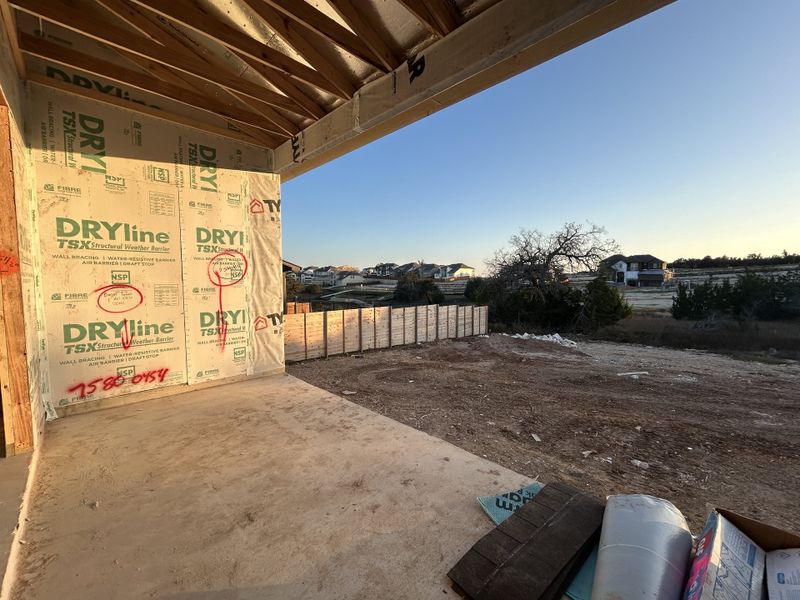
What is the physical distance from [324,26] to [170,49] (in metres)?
1.29

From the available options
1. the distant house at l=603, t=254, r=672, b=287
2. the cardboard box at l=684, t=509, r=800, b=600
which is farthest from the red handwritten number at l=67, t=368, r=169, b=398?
the distant house at l=603, t=254, r=672, b=287

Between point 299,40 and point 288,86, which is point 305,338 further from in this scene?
point 299,40

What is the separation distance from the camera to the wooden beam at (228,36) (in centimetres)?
218

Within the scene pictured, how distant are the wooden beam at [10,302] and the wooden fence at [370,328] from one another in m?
5.75

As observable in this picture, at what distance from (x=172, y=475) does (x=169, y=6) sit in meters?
3.05

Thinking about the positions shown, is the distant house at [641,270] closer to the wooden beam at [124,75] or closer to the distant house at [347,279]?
the distant house at [347,279]

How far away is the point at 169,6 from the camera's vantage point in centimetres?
217

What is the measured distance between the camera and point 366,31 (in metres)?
2.40

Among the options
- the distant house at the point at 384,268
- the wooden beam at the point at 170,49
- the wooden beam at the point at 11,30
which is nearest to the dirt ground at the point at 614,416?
the wooden beam at the point at 170,49

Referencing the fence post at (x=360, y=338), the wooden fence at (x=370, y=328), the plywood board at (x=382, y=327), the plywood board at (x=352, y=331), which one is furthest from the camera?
the plywood board at (x=382, y=327)

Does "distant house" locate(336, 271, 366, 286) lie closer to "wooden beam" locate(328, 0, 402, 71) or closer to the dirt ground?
the dirt ground

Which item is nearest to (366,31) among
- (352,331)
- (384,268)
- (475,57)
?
(475,57)

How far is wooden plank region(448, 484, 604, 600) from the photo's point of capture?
4.42 feet

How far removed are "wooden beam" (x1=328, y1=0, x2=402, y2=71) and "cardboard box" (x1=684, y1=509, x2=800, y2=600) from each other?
10.9ft
